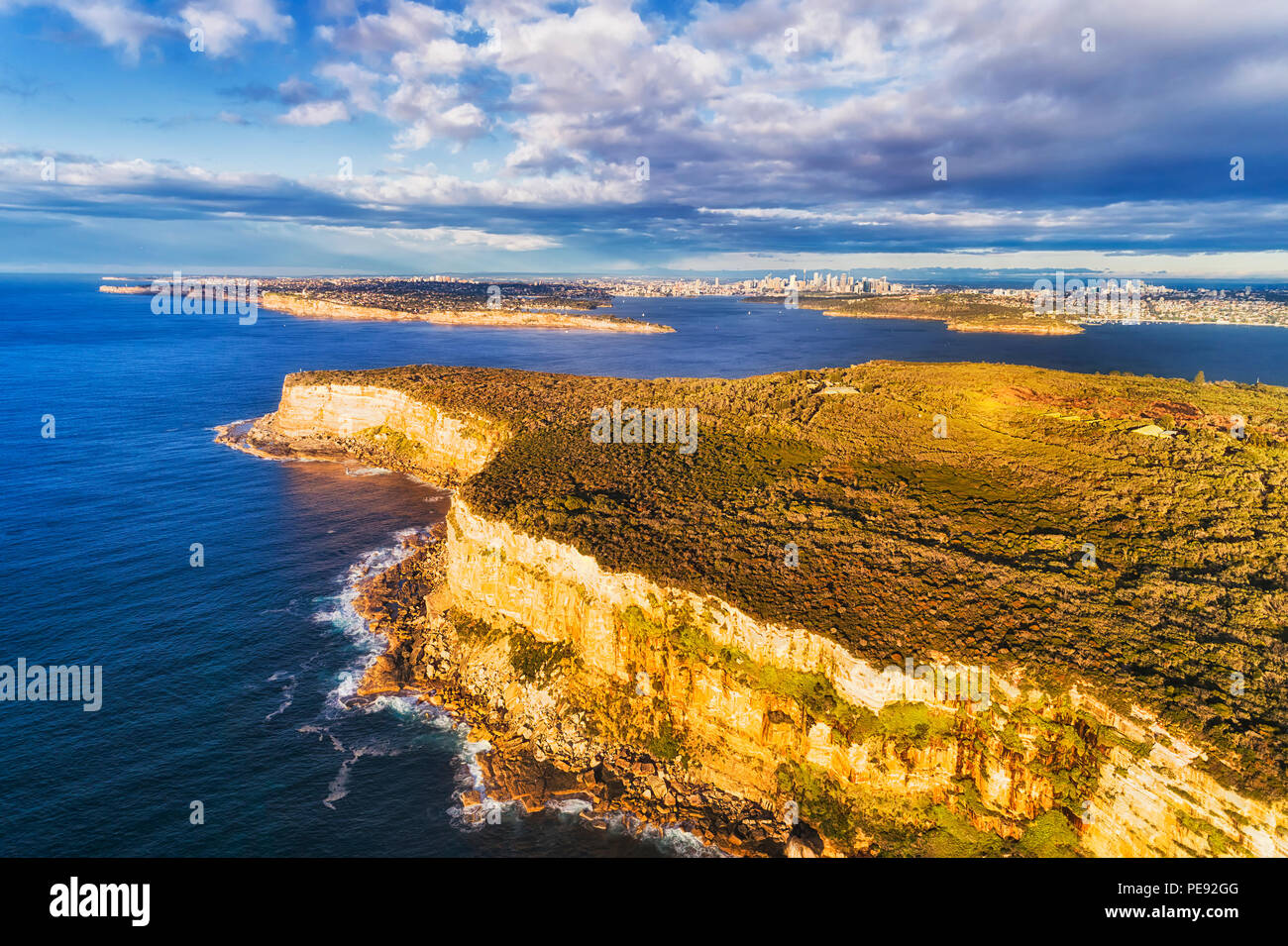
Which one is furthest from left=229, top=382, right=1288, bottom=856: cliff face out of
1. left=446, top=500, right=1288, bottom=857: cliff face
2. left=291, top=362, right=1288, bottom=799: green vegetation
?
left=291, top=362, right=1288, bottom=799: green vegetation

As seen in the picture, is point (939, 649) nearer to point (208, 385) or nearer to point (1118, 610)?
point (1118, 610)

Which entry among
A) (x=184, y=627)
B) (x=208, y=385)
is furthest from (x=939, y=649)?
(x=208, y=385)

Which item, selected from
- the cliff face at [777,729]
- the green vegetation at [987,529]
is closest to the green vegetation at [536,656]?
the cliff face at [777,729]

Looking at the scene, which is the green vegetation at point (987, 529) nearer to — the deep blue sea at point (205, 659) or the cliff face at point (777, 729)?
the cliff face at point (777, 729)

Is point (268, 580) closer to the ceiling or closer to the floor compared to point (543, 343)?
closer to the floor

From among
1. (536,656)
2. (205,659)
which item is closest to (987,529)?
(536,656)

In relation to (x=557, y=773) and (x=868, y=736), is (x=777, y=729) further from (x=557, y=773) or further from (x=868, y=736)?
(x=557, y=773)
